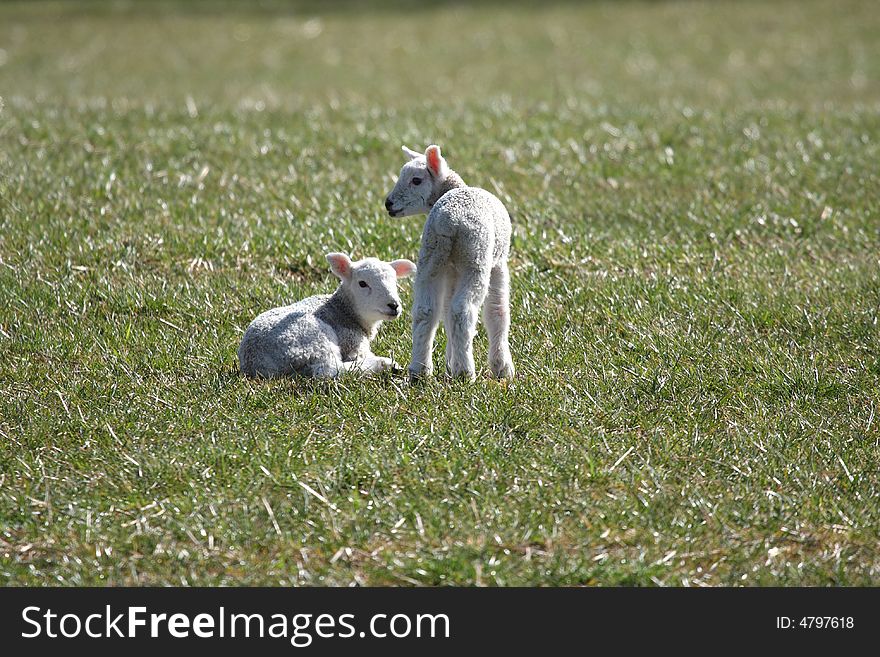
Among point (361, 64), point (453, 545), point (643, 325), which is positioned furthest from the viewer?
point (361, 64)

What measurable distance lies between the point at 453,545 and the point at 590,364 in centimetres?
229

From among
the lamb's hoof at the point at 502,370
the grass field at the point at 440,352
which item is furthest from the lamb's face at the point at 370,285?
the lamb's hoof at the point at 502,370

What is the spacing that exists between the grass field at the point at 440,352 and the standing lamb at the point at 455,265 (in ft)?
0.78

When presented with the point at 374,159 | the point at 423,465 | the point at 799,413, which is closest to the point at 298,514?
the point at 423,465

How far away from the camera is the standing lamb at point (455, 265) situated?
613 centimetres

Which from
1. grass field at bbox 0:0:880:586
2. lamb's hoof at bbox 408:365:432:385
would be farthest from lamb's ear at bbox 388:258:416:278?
grass field at bbox 0:0:880:586

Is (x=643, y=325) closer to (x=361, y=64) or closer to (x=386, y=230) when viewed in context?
(x=386, y=230)

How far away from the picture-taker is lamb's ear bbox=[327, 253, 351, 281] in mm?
6465

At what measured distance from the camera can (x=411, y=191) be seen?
21.6 ft

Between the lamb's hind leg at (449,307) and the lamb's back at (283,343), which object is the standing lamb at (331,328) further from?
the lamb's hind leg at (449,307)

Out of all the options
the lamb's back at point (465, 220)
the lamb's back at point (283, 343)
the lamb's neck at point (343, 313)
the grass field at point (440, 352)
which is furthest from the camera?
the lamb's neck at point (343, 313)

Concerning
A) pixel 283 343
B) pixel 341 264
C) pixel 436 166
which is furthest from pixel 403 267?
pixel 283 343

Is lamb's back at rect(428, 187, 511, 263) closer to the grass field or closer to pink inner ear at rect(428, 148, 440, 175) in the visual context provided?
pink inner ear at rect(428, 148, 440, 175)

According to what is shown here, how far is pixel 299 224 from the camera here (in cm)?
937
